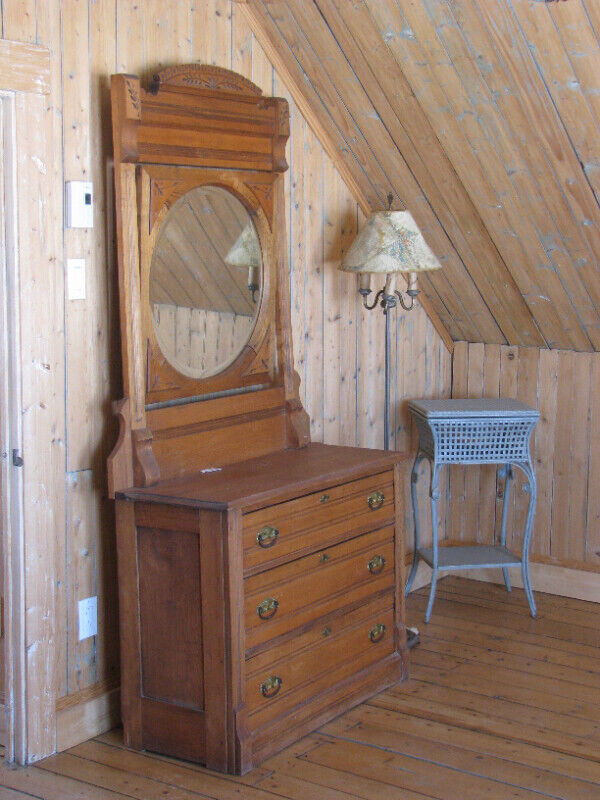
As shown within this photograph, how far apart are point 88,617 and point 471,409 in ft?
5.49

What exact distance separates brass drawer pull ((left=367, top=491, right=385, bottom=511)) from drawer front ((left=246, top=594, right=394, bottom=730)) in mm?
300

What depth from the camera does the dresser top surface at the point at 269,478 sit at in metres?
2.80

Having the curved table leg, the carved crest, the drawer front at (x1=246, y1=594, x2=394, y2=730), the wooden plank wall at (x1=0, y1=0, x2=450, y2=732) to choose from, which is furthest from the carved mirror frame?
the curved table leg

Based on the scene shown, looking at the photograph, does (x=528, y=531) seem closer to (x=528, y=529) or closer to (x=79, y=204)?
(x=528, y=529)

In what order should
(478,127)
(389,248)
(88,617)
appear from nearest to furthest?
1. (88,617)
2. (478,127)
3. (389,248)

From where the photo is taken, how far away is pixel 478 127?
136 inches

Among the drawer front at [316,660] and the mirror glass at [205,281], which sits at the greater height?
the mirror glass at [205,281]

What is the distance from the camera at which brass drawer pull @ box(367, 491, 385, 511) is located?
3324 millimetres

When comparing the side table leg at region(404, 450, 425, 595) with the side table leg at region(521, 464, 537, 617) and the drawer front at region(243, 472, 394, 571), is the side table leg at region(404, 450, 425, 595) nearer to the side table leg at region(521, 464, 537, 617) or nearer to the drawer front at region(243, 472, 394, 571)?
the side table leg at region(521, 464, 537, 617)

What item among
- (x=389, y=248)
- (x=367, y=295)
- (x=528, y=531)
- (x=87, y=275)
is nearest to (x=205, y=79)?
(x=87, y=275)

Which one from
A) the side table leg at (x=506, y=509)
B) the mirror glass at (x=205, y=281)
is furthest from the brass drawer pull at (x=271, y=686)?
the side table leg at (x=506, y=509)

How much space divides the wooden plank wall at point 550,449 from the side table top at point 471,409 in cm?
18

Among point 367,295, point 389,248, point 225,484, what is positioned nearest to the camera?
point 225,484

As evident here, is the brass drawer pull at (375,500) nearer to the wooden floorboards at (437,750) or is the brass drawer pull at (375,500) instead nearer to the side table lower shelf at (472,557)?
the wooden floorboards at (437,750)
